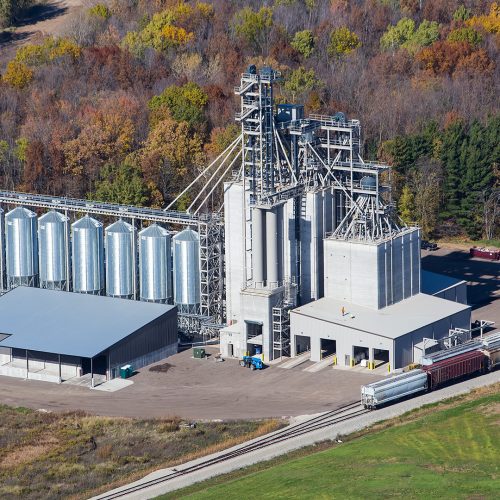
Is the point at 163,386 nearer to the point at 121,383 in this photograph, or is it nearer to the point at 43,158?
the point at 121,383

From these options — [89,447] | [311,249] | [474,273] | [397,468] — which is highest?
[311,249]

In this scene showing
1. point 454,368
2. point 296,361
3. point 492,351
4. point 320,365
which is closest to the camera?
point 454,368

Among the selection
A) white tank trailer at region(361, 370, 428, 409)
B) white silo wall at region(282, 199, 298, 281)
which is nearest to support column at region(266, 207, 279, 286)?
white silo wall at region(282, 199, 298, 281)

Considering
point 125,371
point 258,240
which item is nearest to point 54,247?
point 125,371

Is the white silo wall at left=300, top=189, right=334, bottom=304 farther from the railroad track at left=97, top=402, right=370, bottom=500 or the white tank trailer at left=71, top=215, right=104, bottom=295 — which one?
the white tank trailer at left=71, top=215, right=104, bottom=295

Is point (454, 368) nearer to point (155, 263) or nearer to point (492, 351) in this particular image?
point (492, 351)

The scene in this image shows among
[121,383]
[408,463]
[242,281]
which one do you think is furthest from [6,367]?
[408,463]
